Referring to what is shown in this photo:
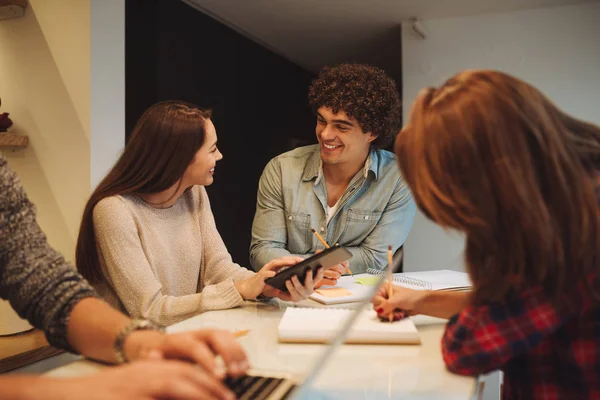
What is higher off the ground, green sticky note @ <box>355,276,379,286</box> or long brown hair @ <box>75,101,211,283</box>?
long brown hair @ <box>75,101,211,283</box>

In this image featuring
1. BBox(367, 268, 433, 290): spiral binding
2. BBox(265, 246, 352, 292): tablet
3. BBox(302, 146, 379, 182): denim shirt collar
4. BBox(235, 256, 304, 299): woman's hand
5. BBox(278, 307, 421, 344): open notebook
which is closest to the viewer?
BBox(278, 307, 421, 344): open notebook

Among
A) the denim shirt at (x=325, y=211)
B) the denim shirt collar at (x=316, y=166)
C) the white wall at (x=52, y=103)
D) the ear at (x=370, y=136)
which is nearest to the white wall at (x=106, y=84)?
the white wall at (x=52, y=103)

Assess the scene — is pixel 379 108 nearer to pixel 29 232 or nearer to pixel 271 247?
pixel 271 247

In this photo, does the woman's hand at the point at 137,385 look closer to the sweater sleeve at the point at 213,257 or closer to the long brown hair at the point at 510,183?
the long brown hair at the point at 510,183

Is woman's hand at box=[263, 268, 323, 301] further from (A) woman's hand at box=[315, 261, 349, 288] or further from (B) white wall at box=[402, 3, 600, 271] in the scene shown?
(B) white wall at box=[402, 3, 600, 271]

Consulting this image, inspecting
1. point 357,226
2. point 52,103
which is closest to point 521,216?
point 357,226

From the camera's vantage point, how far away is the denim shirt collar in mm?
2234

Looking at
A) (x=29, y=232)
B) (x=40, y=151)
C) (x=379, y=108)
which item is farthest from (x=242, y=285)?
(x=40, y=151)

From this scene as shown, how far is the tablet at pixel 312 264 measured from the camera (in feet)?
4.07

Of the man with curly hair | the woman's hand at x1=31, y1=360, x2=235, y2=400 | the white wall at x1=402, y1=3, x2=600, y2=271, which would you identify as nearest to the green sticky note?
the man with curly hair

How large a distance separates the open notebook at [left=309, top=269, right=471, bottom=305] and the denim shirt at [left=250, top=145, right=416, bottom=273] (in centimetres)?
27

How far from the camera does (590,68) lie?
3779 millimetres

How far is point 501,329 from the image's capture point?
716mm

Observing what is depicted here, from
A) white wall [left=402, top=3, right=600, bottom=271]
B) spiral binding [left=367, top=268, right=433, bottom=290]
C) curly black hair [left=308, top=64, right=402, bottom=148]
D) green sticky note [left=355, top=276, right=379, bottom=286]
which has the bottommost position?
spiral binding [left=367, top=268, right=433, bottom=290]
